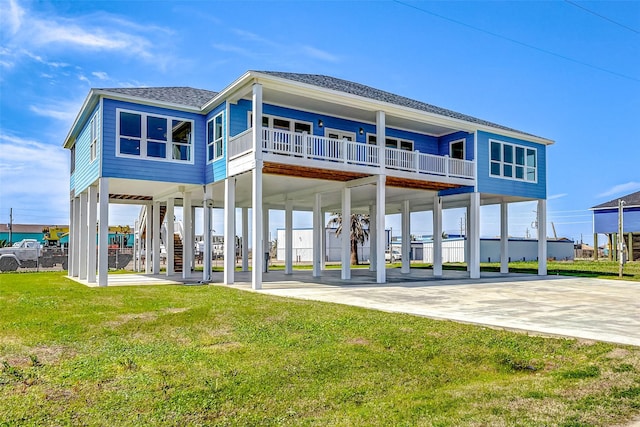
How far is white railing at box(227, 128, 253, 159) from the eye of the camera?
1449 cm

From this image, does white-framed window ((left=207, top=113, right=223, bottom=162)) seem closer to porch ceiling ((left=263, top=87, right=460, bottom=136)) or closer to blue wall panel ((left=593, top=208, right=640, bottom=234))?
porch ceiling ((left=263, top=87, right=460, bottom=136))

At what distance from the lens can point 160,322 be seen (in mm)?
8203

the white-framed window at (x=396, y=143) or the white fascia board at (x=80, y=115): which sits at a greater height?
the white fascia board at (x=80, y=115)

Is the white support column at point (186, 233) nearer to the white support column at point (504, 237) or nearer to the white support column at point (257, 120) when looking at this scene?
the white support column at point (257, 120)

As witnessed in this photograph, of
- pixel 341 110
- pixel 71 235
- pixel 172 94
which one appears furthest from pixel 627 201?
pixel 71 235

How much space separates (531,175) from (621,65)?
5826mm

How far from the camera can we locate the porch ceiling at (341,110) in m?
15.9

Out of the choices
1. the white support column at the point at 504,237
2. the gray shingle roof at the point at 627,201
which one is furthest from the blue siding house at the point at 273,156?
the gray shingle roof at the point at 627,201

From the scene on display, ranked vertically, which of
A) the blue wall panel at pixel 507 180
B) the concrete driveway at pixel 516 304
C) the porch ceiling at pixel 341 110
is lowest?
the concrete driveway at pixel 516 304

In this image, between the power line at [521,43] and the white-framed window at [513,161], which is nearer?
the power line at [521,43]

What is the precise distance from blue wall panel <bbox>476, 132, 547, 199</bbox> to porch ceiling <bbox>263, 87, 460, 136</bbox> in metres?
1.51

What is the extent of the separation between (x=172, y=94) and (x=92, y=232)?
5754 mm

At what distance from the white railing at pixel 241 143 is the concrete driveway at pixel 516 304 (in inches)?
173

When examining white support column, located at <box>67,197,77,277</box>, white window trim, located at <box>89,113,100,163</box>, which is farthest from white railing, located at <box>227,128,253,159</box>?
white support column, located at <box>67,197,77,277</box>
